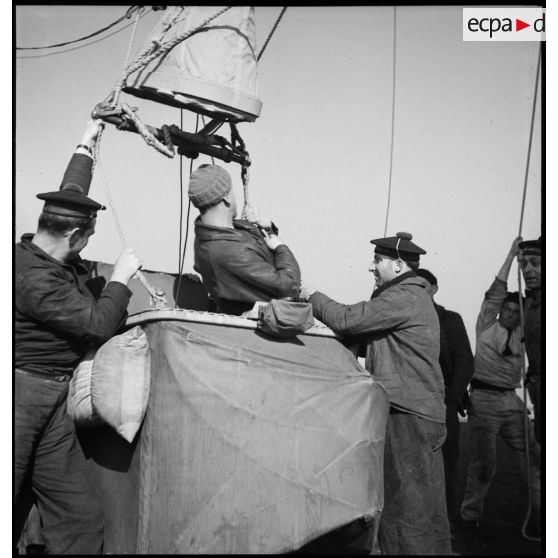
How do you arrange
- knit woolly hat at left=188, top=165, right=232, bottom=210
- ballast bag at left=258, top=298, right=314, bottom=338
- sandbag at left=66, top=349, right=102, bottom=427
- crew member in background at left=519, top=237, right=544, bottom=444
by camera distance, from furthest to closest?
crew member in background at left=519, top=237, right=544, bottom=444
knit woolly hat at left=188, top=165, right=232, bottom=210
ballast bag at left=258, top=298, right=314, bottom=338
sandbag at left=66, top=349, right=102, bottom=427

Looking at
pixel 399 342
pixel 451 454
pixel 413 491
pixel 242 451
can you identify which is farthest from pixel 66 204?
pixel 451 454

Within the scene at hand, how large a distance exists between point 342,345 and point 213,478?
41.7 inches

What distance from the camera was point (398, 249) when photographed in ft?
13.6

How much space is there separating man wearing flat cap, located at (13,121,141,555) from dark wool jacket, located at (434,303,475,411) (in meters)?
3.13

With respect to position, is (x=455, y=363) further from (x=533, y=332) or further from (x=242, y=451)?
(x=242, y=451)

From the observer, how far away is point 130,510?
324 centimetres

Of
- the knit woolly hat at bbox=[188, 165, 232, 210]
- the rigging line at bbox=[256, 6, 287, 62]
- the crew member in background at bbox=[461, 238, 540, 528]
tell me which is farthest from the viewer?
the crew member in background at bbox=[461, 238, 540, 528]

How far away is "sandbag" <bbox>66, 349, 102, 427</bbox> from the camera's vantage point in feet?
10.5

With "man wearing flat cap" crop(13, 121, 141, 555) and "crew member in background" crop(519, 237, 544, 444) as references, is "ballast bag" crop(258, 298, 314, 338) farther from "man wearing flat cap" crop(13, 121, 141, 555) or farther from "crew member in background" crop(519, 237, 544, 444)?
"crew member in background" crop(519, 237, 544, 444)

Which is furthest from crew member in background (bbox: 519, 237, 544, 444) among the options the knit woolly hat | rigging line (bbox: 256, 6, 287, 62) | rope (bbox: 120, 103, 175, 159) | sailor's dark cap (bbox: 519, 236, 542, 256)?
rope (bbox: 120, 103, 175, 159)

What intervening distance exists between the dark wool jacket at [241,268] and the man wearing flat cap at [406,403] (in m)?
0.36

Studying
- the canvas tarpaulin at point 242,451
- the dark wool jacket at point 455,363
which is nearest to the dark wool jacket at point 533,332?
the dark wool jacket at point 455,363

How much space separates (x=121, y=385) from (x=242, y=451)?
593 mm

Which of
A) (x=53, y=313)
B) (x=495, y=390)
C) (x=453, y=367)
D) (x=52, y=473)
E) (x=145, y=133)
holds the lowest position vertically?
(x=495, y=390)
